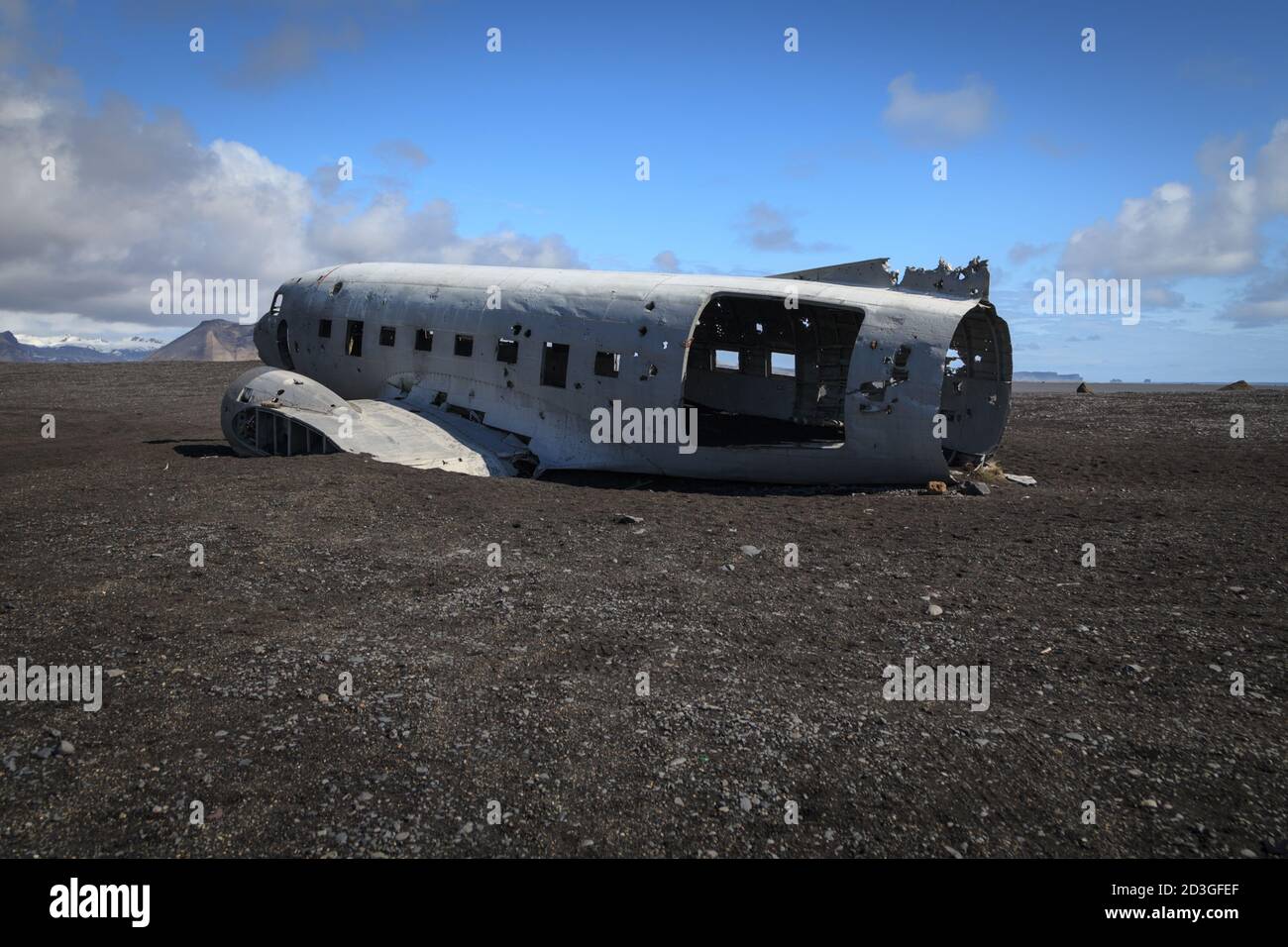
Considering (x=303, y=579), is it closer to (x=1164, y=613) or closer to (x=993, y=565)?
(x=993, y=565)

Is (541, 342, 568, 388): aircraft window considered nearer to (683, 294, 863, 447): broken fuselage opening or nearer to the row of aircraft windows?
the row of aircraft windows

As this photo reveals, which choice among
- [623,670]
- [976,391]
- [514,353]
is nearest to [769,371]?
[976,391]

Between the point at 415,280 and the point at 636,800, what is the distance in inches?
643

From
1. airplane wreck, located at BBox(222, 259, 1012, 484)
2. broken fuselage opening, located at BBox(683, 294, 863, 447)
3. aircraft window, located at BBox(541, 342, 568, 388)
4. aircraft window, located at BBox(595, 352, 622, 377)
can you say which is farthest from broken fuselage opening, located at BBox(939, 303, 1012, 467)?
aircraft window, located at BBox(541, 342, 568, 388)

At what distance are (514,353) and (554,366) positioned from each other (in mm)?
1065

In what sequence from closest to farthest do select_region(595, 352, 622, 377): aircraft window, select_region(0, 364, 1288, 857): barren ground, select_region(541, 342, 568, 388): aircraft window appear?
select_region(0, 364, 1288, 857): barren ground, select_region(595, 352, 622, 377): aircraft window, select_region(541, 342, 568, 388): aircraft window

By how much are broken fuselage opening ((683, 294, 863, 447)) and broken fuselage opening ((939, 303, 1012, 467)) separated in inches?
117

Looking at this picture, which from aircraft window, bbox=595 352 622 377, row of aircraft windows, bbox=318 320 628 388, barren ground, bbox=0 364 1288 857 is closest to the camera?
barren ground, bbox=0 364 1288 857

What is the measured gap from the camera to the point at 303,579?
9.98 metres

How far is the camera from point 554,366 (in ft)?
56.1

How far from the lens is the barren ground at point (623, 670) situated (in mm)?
5441

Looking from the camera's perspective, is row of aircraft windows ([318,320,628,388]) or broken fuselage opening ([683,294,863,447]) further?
broken fuselage opening ([683,294,863,447])

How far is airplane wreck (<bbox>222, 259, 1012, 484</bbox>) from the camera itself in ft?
50.3
